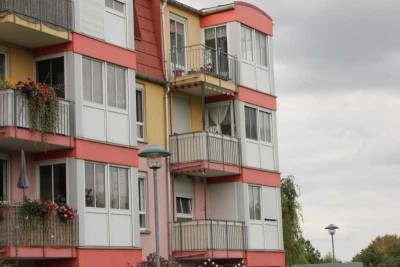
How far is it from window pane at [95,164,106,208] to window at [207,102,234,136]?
8.25 metres

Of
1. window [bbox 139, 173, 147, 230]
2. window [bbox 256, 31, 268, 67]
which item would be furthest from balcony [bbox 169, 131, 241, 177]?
window [bbox 256, 31, 268, 67]

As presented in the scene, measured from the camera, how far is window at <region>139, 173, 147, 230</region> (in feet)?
106

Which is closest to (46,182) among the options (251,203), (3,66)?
(3,66)

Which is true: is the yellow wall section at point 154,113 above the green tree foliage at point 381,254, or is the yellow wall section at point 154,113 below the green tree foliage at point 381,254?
above

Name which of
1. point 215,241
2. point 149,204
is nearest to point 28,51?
point 149,204

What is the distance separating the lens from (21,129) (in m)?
25.7

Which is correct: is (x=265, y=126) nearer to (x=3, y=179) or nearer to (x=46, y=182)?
(x=46, y=182)

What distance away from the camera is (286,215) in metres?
48.0

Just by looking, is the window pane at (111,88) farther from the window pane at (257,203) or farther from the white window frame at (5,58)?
the window pane at (257,203)

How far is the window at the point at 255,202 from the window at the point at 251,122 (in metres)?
2.01

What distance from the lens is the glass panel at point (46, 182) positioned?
27.9 metres

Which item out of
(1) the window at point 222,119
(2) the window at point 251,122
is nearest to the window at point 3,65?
(1) the window at point 222,119

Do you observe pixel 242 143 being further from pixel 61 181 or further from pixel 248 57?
pixel 61 181

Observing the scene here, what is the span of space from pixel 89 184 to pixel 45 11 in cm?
524
